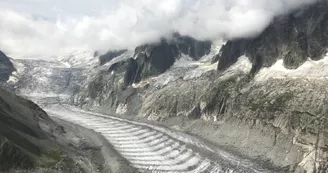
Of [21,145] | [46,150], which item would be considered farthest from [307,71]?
[21,145]

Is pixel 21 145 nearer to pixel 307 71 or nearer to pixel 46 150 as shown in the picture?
pixel 46 150

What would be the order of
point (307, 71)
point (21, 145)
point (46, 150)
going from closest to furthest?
point (21, 145) < point (46, 150) < point (307, 71)

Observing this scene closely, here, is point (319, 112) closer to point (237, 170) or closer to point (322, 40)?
point (237, 170)

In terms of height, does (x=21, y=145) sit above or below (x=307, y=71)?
below

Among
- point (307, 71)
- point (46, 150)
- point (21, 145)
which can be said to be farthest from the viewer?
point (307, 71)

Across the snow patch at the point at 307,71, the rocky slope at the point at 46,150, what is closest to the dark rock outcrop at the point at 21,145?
the rocky slope at the point at 46,150

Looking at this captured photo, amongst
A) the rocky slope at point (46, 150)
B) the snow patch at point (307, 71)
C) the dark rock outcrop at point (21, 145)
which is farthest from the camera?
the snow patch at point (307, 71)

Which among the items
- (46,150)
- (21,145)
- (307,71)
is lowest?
(46,150)

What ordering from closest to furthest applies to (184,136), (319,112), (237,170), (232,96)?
(237,170) → (319,112) → (184,136) → (232,96)

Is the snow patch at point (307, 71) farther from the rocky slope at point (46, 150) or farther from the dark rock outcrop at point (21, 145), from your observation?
the dark rock outcrop at point (21, 145)

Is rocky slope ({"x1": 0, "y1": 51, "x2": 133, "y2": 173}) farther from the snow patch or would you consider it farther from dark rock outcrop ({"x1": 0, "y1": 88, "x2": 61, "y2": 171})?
the snow patch

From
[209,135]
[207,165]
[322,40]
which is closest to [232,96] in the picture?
[209,135]
